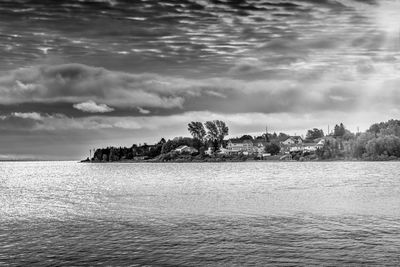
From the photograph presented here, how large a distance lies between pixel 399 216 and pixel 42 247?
23.6m

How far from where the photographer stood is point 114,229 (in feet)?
97.1

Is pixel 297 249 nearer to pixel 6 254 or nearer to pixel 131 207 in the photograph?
pixel 6 254

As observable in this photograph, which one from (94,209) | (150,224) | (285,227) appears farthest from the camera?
(94,209)

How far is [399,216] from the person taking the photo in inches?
1293

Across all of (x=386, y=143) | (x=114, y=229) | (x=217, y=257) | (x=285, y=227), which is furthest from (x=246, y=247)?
(x=386, y=143)

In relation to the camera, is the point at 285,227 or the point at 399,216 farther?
the point at 399,216

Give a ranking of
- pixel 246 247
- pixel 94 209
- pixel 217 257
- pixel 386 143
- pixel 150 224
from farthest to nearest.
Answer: pixel 386 143, pixel 94 209, pixel 150 224, pixel 246 247, pixel 217 257

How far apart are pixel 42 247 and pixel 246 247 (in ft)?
34.3

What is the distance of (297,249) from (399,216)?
45.8 ft

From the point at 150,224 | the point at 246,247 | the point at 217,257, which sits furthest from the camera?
the point at 150,224

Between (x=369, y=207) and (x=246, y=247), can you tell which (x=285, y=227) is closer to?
(x=246, y=247)

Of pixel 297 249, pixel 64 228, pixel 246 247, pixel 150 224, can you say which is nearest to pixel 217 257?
pixel 246 247

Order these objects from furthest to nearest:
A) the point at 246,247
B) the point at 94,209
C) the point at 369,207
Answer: the point at 94,209 < the point at 369,207 < the point at 246,247

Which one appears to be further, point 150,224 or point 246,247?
point 150,224
